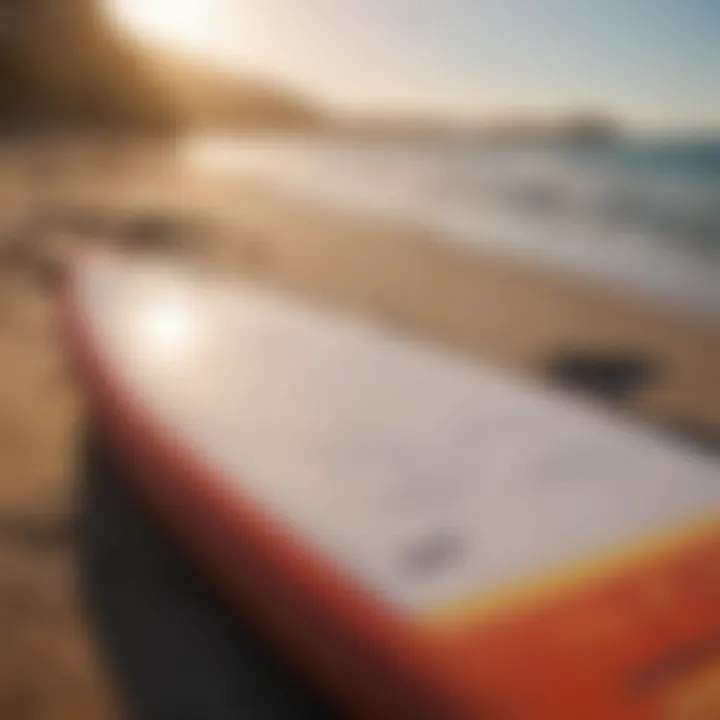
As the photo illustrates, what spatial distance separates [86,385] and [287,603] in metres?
0.89

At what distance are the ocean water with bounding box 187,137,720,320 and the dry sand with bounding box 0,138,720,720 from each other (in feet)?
1.00

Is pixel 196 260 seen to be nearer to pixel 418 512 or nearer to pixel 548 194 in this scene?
pixel 418 512

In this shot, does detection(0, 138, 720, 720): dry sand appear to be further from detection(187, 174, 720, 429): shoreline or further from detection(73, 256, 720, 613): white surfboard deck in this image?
detection(73, 256, 720, 613): white surfboard deck

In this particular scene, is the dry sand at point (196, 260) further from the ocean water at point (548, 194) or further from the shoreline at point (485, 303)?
the ocean water at point (548, 194)

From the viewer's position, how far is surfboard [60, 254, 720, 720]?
1070 mm

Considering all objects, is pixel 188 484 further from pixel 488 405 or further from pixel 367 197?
pixel 367 197

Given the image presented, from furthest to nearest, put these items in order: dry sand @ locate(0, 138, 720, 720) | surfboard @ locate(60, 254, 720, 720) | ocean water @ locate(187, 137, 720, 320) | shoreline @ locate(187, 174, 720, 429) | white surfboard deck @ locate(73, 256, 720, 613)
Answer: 1. ocean water @ locate(187, 137, 720, 320)
2. shoreline @ locate(187, 174, 720, 429)
3. dry sand @ locate(0, 138, 720, 720)
4. white surfboard deck @ locate(73, 256, 720, 613)
5. surfboard @ locate(60, 254, 720, 720)

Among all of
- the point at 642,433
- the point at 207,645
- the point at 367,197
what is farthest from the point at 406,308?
the point at 367,197

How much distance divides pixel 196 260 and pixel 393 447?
7.36 feet

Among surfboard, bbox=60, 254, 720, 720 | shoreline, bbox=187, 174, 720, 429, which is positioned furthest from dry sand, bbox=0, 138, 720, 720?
surfboard, bbox=60, 254, 720, 720

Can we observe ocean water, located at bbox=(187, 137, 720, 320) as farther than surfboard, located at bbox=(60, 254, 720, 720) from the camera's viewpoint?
Yes

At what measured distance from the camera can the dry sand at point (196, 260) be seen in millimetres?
1482

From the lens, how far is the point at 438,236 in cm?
434

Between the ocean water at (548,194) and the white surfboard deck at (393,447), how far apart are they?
5.02ft
